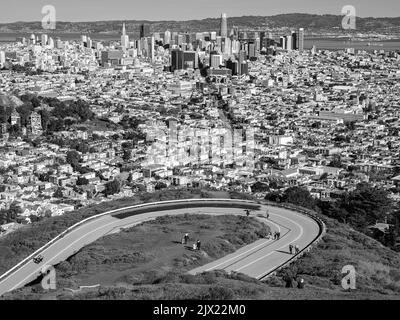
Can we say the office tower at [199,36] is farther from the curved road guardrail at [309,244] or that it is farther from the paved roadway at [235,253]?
the paved roadway at [235,253]

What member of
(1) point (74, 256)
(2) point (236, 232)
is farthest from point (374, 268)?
(1) point (74, 256)

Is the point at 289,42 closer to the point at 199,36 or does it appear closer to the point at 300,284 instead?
the point at 199,36

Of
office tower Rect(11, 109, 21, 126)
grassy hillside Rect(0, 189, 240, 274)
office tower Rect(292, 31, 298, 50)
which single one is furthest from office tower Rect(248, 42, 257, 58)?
grassy hillside Rect(0, 189, 240, 274)

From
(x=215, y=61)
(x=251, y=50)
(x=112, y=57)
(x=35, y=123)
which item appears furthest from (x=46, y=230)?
(x=251, y=50)

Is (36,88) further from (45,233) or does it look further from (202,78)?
(45,233)
